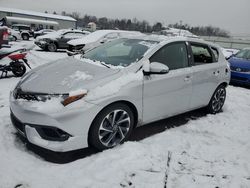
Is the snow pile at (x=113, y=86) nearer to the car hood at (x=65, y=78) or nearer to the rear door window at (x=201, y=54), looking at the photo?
the car hood at (x=65, y=78)

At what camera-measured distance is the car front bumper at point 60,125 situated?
3.39 m

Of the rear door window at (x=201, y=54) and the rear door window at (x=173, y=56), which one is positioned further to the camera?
the rear door window at (x=201, y=54)

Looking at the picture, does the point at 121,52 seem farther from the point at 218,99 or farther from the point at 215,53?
the point at 218,99

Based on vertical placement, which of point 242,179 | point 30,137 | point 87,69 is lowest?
point 242,179

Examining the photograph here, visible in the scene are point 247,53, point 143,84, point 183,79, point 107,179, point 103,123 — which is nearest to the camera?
point 107,179

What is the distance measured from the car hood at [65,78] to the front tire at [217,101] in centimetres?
269

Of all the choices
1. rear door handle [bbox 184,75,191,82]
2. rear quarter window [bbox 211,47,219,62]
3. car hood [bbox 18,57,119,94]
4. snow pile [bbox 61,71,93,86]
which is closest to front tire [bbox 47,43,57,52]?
rear quarter window [bbox 211,47,219,62]

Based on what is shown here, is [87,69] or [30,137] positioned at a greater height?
[87,69]

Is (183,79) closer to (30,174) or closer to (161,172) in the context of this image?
(161,172)

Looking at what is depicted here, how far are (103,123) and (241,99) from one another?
5.25 meters

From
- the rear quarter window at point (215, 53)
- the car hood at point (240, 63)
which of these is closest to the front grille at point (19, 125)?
the rear quarter window at point (215, 53)

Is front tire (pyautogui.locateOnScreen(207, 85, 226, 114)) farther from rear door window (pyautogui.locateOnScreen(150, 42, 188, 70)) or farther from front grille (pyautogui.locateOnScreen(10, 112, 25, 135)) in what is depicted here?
front grille (pyautogui.locateOnScreen(10, 112, 25, 135))

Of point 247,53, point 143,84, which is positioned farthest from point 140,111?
point 247,53

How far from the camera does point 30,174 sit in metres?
3.24
